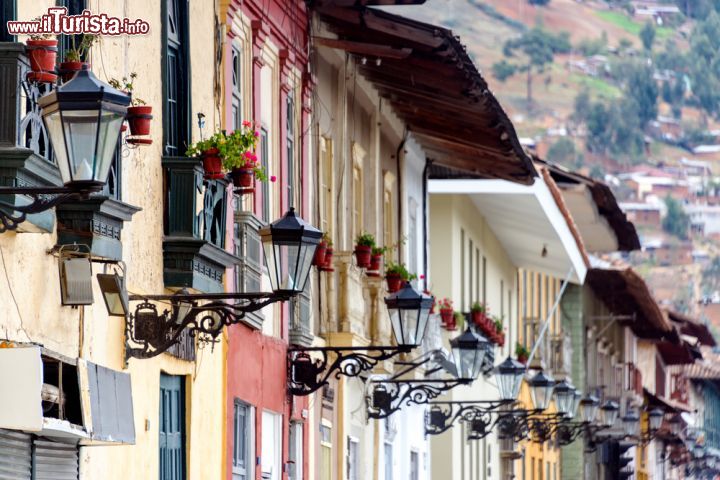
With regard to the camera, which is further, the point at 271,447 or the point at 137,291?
the point at 271,447

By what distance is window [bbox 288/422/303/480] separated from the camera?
18.8 m

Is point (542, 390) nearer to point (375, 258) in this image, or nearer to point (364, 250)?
point (375, 258)

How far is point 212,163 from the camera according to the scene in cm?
1379

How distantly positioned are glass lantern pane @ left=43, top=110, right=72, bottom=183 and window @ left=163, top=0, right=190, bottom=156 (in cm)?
491

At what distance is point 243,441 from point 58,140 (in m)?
7.99

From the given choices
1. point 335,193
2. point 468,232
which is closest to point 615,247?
point 468,232

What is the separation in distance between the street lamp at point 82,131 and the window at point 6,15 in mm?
1467

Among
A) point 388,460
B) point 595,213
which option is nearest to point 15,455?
point 388,460

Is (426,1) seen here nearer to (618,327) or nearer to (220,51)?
(220,51)

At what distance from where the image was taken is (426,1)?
19.5 metres

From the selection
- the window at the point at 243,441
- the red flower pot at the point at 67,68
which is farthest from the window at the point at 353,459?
the red flower pot at the point at 67,68

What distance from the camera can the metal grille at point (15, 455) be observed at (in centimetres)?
1059

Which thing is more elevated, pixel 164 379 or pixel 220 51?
pixel 220 51

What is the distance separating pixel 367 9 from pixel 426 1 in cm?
53
